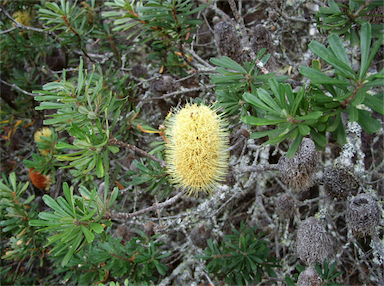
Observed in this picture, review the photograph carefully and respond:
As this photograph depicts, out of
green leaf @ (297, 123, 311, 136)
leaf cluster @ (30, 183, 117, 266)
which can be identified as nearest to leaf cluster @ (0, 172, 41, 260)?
leaf cluster @ (30, 183, 117, 266)

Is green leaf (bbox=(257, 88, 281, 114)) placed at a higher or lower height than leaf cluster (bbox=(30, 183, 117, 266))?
higher

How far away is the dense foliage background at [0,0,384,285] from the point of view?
916 millimetres

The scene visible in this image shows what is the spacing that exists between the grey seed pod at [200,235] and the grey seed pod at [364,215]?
0.87 metres

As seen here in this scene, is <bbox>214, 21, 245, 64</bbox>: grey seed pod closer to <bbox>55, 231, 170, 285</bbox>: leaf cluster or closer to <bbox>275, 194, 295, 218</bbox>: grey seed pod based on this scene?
<bbox>275, 194, 295, 218</bbox>: grey seed pod

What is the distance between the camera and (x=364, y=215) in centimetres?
115

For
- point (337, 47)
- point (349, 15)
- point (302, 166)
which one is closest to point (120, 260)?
point (302, 166)

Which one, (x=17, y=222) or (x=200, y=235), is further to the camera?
(x=17, y=222)

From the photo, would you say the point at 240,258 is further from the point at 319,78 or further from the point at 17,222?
the point at 17,222

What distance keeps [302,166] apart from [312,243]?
1.17ft

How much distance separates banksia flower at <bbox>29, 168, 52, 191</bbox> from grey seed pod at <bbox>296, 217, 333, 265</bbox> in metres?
1.87

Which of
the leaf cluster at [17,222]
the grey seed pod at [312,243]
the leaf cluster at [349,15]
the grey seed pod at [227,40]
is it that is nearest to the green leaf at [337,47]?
the leaf cluster at [349,15]

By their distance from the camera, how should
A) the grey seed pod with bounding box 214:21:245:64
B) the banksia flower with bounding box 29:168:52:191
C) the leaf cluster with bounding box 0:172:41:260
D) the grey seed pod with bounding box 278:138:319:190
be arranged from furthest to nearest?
the banksia flower with bounding box 29:168:52:191
the leaf cluster with bounding box 0:172:41:260
the grey seed pod with bounding box 214:21:245:64
the grey seed pod with bounding box 278:138:319:190

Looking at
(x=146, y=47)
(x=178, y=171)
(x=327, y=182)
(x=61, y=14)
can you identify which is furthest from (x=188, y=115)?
→ (x=146, y=47)

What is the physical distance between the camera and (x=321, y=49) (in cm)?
82
